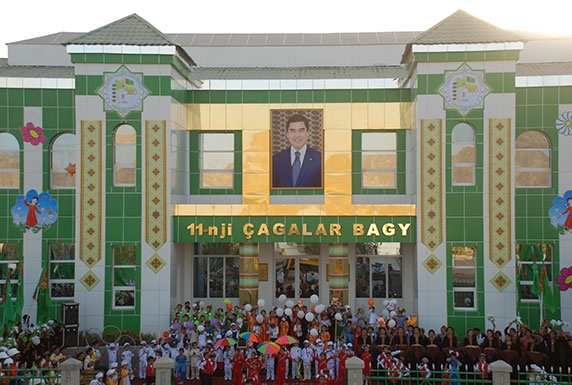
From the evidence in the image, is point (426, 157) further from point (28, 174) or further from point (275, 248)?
point (28, 174)

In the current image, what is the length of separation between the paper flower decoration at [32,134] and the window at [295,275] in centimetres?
941

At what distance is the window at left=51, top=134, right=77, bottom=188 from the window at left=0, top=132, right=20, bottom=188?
1.27 metres

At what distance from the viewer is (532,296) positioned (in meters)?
26.8

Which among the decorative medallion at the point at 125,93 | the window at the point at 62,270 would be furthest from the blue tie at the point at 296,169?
the window at the point at 62,270

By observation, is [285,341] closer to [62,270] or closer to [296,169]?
[296,169]

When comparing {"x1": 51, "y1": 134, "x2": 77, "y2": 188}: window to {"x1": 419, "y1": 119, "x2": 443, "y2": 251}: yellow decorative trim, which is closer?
{"x1": 419, "y1": 119, "x2": 443, "y2": 251}: yellow decorative trim

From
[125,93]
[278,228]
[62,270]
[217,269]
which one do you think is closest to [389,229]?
[278,228]

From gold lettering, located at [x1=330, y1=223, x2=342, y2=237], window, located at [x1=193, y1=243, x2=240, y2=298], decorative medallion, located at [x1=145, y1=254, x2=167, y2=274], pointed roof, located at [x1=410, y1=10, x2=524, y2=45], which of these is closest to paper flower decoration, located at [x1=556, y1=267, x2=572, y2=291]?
gold lettering, located at [x1=330, y1=223, x2=342, y2=237]

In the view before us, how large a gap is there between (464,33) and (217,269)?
40.8ft

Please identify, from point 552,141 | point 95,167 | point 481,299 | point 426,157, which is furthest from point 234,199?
point 552,141

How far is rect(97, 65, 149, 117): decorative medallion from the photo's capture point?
85.7 feet

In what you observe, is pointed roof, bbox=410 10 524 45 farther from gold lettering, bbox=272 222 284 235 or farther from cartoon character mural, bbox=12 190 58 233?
cartoon character mural, bbox=12 190 58 233

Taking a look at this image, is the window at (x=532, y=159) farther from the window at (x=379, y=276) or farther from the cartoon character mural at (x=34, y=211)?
the cartoon character mural at (x=34, y=211)

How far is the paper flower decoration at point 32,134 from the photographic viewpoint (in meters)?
27.4
